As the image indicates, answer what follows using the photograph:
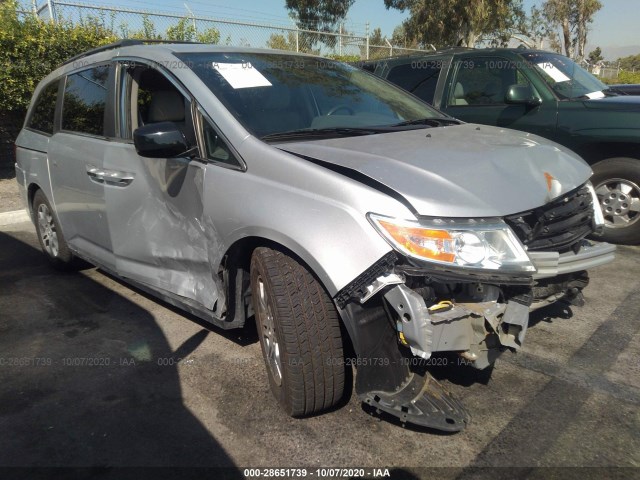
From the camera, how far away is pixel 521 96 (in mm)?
5277

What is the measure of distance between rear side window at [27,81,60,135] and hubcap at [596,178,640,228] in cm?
495

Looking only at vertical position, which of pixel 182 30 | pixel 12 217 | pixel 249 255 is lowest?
pixel 12 217

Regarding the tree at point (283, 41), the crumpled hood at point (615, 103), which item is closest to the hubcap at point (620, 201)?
the crumpled hood at point (615, 103)

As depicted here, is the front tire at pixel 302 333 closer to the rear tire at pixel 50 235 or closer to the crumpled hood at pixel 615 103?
the rear tire at pixel 50 235

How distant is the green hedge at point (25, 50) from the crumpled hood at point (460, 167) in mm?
6506

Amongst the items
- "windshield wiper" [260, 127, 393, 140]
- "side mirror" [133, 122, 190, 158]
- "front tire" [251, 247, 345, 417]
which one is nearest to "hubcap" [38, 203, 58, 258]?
"side mirror" [133, 122, 190, 158]

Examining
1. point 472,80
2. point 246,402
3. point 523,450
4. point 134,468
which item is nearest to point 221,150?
point 246,402

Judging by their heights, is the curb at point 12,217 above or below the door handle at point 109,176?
below

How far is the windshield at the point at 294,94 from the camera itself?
293 cm

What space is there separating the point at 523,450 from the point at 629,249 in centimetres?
354

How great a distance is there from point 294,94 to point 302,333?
158 cm

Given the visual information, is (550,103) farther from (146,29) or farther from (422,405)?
(146,29)

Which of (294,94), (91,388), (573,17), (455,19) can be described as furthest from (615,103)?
(573,17)

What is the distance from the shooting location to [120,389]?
291cm
